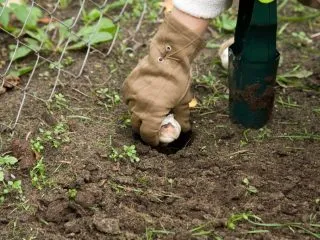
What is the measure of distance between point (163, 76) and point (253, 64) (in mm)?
292

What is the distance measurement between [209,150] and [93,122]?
1.34ft

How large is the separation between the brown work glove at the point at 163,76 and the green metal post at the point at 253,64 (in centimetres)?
15

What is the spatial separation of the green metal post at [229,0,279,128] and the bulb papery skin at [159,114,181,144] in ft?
0.76

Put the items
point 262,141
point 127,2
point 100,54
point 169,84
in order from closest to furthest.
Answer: point 169,84
point 262,141
point 100,54
point 127,2

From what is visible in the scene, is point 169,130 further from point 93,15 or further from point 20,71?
point 93,15

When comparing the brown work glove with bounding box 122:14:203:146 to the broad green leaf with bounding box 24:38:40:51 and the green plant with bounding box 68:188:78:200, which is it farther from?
the broad green leaf with bounding box 24:38:40:51

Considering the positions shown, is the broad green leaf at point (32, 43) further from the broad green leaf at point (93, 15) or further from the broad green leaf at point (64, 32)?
the broad green leaf at point (93, 15)

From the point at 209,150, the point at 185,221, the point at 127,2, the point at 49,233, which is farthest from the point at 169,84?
the point at 127,2

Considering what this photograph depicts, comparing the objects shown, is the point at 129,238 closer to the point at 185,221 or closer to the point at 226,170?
the point at 185,221

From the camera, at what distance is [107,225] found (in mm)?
1729

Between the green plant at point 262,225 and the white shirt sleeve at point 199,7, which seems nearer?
the green plant at point 262,225

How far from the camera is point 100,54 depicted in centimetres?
258

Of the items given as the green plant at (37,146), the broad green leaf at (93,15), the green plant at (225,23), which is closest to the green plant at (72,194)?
the green plant at (37,146)

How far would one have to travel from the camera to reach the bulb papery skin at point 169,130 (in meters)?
2.04
